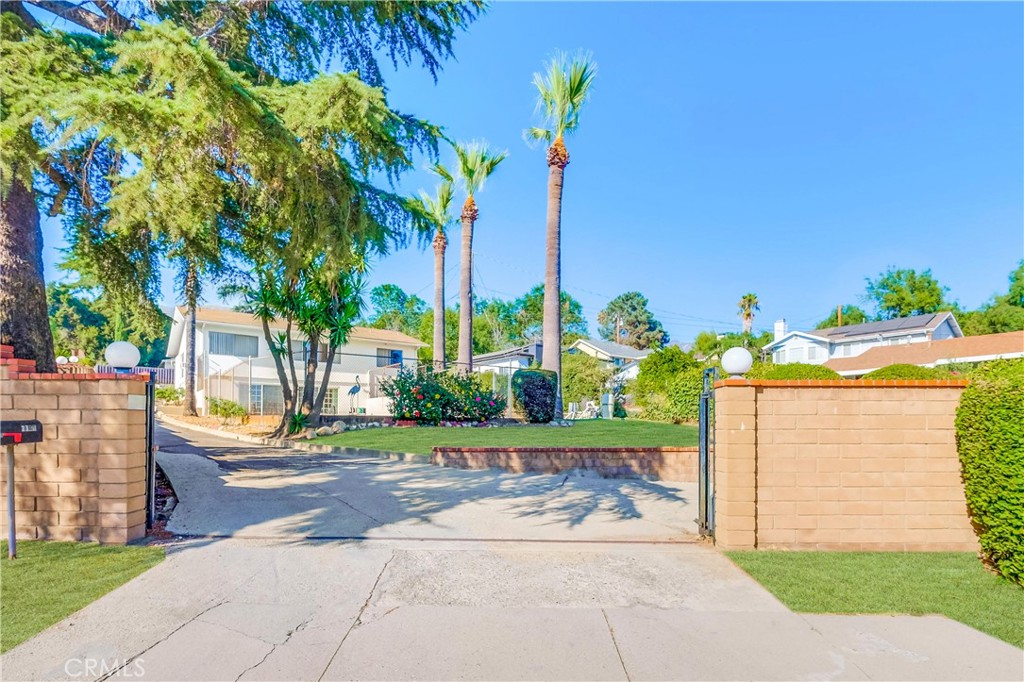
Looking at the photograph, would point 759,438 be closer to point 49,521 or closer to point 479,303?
point 49,521

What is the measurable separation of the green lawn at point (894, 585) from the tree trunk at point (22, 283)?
7.66 meters

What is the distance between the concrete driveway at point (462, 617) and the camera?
2947 millimetres

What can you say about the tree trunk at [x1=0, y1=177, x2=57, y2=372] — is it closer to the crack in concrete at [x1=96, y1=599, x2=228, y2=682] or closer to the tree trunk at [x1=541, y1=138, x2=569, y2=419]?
the crack in concrete at [x1=96, y1=599, x2=228, y2=682]

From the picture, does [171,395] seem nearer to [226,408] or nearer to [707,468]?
[226,408]

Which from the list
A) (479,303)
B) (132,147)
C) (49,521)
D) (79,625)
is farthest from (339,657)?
(479,303)

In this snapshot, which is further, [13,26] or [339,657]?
[13,26]

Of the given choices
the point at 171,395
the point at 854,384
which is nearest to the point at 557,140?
the point at 854,384

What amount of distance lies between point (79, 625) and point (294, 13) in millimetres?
6863

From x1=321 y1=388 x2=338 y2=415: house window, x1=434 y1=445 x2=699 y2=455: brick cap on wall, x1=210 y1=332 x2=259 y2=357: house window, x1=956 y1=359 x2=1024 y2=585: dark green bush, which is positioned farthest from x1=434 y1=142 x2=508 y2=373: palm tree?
x1=956 y1=359 x2=1024 y2=585: dark green bush

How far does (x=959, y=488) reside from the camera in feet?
16.5

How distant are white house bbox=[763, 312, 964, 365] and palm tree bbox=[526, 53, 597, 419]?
21512mm

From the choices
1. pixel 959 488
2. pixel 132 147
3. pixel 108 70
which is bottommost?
pixel 959 488

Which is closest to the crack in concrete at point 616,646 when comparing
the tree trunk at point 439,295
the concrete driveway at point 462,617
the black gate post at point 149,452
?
the concrete driveway at point 462,617

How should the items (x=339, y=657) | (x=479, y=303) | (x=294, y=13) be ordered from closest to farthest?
(x=339, y=657)
(x=294, y=13)
(x=479, y=303)
